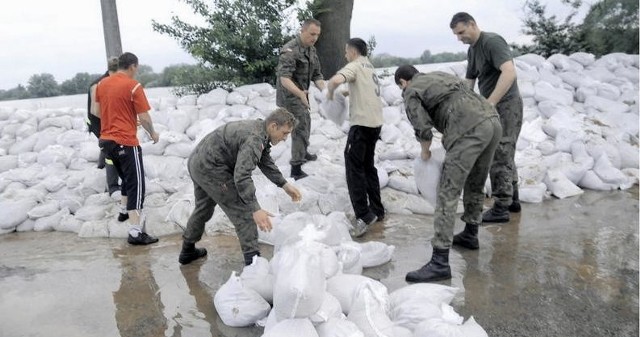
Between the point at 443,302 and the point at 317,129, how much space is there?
3.66 metres

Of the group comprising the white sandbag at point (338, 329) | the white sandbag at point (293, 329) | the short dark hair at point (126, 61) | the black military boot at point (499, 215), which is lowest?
the black military boot at point (499, 215)

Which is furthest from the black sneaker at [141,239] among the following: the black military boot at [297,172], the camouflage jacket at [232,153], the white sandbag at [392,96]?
the white sandbag at [392,96]

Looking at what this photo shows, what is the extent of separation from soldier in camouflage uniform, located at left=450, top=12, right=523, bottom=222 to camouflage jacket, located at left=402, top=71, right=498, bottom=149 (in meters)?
0.70

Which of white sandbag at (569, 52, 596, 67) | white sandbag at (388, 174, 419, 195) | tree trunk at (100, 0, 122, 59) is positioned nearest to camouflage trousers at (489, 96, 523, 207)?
white sandbag at (388, 174, 419, 195)

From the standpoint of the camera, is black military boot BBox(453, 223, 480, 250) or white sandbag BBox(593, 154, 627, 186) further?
white sandbag BBox(593, 154, 627, 186)

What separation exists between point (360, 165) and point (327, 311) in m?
1.91

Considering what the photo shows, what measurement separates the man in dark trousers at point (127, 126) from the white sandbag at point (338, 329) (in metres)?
2.32

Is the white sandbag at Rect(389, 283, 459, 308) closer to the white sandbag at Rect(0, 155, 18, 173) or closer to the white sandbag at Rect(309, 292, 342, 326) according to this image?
the white sandbag at Rect(309, 292, 342, 326)

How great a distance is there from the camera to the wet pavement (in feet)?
9.34

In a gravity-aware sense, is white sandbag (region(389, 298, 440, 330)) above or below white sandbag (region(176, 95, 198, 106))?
below

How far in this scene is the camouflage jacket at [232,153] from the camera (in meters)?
3.06

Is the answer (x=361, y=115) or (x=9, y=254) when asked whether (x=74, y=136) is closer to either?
(x=9, y=254)

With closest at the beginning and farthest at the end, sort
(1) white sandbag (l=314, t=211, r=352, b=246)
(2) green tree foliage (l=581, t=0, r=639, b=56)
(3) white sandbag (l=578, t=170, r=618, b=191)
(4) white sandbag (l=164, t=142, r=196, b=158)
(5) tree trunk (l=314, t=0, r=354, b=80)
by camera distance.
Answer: (1) white sandbag (l=314, t=211, r=352, b=246) < (3) white sandbag (l=578, t=170, r=618, b=191) < (4) white sandbag (l=164, t=142, r=196, b=158) < (5) tree trunk (l=314, t=0, r=354, b=80) < (2) green tree foliage (l=581, t=0, r=639, b=56)

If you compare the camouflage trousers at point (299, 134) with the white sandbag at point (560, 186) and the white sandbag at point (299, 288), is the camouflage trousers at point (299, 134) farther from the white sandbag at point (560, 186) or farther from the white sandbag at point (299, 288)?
the white sandbag at point (299, 288)
